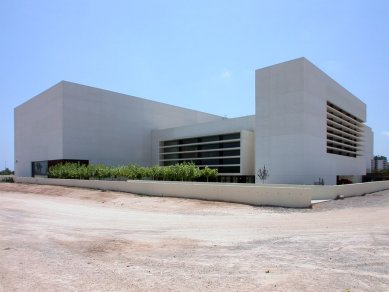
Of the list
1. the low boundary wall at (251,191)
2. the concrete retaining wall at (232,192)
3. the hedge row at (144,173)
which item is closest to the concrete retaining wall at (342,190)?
the low boundary wall at (251,191)

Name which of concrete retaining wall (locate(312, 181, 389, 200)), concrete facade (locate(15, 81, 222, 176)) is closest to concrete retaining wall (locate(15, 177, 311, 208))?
concrete retaining wall (locate(312, 181, 389, 200))

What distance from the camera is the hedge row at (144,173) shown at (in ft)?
127

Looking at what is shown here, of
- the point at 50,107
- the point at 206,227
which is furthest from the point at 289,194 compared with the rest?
the point at 50,107

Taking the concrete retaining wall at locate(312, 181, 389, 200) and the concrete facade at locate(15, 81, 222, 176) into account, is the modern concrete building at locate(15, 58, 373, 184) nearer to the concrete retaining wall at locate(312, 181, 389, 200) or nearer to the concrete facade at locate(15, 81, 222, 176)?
the concrete facade at locate(15, 81, 222, 176)

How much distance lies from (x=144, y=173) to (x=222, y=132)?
13.4 metres

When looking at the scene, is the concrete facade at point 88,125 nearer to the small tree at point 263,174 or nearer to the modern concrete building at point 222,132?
the modern concrete building at point 222,132

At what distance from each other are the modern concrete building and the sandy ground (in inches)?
867

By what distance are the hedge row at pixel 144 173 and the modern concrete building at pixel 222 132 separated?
5119 millimetres

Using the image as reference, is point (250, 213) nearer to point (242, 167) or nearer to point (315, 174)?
point (315, 174)

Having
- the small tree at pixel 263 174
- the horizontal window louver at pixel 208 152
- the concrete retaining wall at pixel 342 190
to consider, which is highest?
the horizontal window louver at pixel 208 152

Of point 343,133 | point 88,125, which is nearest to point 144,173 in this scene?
point 88,125

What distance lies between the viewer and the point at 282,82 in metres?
35.2

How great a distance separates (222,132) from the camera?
47.0 m

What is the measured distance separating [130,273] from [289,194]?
14663 mm
